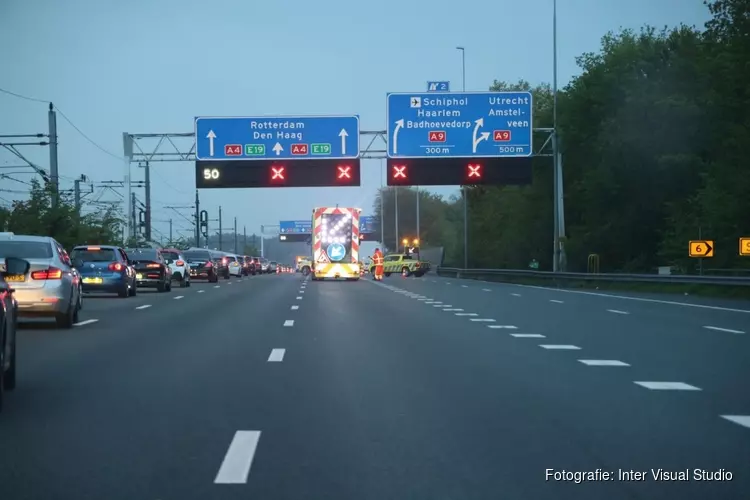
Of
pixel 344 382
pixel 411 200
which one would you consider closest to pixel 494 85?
pixel 411 200

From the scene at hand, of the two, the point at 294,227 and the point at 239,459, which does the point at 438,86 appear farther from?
the point at 294,227

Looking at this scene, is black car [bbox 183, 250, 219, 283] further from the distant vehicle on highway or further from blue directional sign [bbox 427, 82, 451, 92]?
the distant vehicle on highway

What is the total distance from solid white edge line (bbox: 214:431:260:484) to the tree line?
34.4m

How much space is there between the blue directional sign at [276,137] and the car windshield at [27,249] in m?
27.7

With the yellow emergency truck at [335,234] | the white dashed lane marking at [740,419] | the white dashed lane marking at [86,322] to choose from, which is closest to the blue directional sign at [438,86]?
the yellow emergency truck at [335,234]

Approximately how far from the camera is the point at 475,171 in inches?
1806

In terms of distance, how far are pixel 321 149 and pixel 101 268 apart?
16401 millimetres

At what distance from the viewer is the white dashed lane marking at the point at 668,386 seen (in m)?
10.7

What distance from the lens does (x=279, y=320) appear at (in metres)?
21.5

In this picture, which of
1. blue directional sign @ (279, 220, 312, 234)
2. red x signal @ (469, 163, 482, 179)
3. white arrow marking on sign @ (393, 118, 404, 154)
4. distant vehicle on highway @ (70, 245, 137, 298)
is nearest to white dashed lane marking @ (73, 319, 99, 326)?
distant vehicle on highway @ (70, 245, 137, 298)

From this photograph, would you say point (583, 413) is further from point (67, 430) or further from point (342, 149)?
point (342, 149)

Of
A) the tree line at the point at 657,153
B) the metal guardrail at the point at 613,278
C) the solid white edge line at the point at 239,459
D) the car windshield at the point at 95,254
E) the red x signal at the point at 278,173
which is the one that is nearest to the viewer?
the solid white edge line at the point at 239,459

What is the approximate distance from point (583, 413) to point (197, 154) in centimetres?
3938

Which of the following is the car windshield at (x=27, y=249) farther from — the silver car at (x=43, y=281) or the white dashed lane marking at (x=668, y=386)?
the white dashed lane marking at (x=668, y=386)
